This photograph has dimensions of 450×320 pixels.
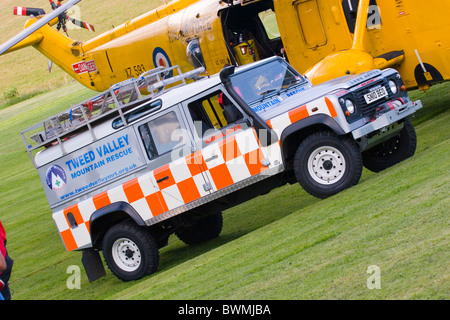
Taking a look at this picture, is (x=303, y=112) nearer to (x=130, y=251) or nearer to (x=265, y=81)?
(x=265, y=81)

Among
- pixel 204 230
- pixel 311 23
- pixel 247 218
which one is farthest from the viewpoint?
pixel 311 23

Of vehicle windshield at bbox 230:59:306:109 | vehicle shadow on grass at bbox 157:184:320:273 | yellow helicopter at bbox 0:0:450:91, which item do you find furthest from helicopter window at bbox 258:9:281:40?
vehicle windshield at bbox 230:59:306:109

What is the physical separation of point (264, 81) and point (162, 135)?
1.71 metres

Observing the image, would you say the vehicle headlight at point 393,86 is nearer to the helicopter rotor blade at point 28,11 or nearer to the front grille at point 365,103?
the front grille at point 365,103

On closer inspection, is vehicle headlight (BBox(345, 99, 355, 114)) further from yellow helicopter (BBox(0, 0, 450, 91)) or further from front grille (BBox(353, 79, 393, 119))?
yellow helicopter (BBox(0, 0, 450, 91))

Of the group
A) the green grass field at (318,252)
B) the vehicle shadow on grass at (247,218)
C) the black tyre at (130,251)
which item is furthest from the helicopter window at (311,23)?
the black tyre at (130,251)

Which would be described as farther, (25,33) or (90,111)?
(25,33)

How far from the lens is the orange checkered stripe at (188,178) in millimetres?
10070

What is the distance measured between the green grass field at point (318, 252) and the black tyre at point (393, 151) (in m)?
0.22

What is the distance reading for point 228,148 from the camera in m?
10.1

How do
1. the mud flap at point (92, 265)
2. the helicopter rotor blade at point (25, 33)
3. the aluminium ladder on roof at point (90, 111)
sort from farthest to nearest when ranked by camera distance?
the helicopter rotor blade at point (25, 33)
the mud flap at point (92, 265)
the aluminium ladder on roof at point (90, 111)

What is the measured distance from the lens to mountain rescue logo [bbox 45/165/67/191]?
10992 millimetres

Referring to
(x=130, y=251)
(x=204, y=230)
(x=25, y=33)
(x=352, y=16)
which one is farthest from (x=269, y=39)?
(x=130, y=251)
